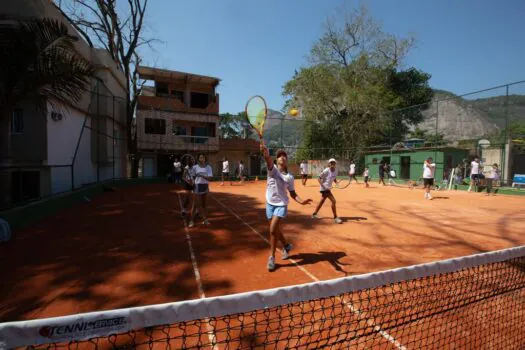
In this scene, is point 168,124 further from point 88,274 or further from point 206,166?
point 88,274

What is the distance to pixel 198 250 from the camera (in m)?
6.98

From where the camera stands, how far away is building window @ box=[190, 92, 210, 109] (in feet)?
115

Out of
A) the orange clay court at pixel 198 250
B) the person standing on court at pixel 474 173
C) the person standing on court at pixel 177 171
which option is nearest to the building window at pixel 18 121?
the orange clay court at pixel 198 250

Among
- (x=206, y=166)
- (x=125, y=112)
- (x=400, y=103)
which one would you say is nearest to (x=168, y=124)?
(x=125, y=112)

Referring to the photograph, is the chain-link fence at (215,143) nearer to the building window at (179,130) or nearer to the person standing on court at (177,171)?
the building window at (179,130)

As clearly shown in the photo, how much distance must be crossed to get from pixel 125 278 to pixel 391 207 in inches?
435

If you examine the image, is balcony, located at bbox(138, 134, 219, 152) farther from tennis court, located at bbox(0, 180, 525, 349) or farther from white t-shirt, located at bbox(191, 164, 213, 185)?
white t-shirt, located at bbox(191, 164, 213, 185)

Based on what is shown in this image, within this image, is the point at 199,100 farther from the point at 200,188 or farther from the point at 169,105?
the point at 200,188

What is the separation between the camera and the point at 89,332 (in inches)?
77.5

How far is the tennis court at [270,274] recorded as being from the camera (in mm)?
3703

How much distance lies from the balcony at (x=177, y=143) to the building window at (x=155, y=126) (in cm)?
91

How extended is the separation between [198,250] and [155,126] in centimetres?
2740

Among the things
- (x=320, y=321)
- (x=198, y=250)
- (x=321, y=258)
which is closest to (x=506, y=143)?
(x=321, y=258)

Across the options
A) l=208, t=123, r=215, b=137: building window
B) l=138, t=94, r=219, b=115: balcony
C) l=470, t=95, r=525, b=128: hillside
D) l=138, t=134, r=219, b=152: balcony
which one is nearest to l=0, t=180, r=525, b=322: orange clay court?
l=470, t=95, r=525, b=128: hillside
